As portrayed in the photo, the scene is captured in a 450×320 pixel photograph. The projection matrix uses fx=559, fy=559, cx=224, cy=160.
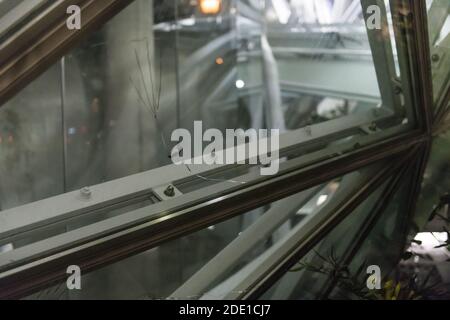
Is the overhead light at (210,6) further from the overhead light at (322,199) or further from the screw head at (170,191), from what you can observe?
the screw head at (170,191)

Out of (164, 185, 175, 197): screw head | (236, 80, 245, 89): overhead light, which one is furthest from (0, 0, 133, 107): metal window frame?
(236, 80, 245, 89): overhead light

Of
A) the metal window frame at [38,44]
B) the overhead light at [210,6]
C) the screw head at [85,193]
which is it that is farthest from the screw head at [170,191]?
the overhead light at [210,6]

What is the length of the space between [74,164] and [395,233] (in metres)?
1.84

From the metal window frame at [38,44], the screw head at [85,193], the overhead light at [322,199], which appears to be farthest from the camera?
the overhead light at [322,199]

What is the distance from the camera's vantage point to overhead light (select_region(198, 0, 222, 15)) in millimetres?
5465

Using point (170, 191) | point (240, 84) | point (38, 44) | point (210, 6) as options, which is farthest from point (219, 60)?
point (38, 44)

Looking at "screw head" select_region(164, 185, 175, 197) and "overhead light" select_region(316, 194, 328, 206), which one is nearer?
"screw head" select_region(164, 185, 175, 197)

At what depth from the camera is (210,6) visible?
5.62 meters

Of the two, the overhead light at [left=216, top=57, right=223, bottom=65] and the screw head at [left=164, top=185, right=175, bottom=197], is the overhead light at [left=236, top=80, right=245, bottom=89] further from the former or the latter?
the screw head at [left=164, top=185, right=175, bottom=197]

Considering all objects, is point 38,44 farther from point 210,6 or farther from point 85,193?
point 210,6

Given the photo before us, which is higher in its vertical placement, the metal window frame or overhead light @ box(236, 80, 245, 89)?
the metal window frame

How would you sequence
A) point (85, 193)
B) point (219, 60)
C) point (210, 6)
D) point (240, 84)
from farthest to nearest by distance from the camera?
point (240, 84) < point (219, 60) < point (210, 6) < point (85, 193)

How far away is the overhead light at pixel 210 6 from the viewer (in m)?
5.46

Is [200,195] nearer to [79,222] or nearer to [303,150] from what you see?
[79,222]
